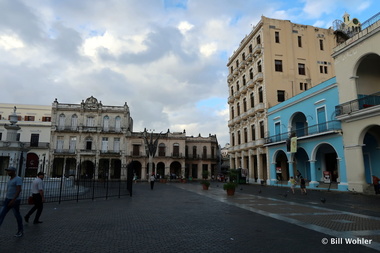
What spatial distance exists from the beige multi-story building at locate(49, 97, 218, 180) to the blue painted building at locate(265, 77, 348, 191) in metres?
23.5

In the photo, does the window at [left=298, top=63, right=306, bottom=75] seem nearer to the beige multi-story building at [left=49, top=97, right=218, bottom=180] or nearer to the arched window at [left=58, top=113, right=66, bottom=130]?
the beige multi-story building at [left=49, top=97, right=218, bottom=180]

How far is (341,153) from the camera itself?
19703 millimetres

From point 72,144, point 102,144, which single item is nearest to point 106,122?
point 102,144

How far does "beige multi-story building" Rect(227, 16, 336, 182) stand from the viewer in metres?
31.0

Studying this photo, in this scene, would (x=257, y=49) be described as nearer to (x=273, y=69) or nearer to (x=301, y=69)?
(x=273, y=69)

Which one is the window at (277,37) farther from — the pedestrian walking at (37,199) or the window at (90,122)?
the window at (90,122)

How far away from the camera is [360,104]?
18.1m

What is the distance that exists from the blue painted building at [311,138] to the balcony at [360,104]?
141 centimetres

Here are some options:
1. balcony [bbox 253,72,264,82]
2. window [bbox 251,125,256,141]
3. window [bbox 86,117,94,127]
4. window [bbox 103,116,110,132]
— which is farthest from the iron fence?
window [bbox 86,117,94,127]

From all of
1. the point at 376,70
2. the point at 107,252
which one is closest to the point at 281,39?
the point at 376,70

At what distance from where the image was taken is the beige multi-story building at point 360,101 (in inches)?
684

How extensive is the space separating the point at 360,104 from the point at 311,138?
5684 mm

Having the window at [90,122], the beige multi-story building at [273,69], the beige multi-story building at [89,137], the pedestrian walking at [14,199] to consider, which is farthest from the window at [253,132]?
the window at [90,122]

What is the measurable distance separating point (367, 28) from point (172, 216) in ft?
60.6
